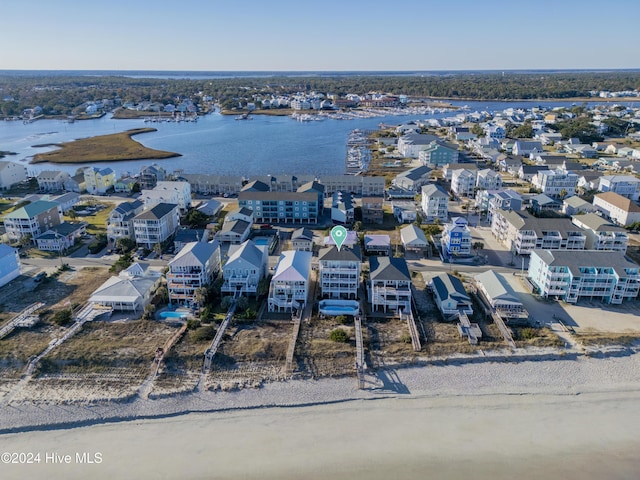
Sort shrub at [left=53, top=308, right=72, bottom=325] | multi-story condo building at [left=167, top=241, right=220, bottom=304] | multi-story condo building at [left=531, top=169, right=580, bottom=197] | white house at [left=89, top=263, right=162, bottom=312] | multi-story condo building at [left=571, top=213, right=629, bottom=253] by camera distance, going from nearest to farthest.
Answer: shrub at [left=53, top=308, right=72, bottom=325] < white house at [left=89, top=263, right=162, bottom=312] < multi-story condo building at [left=167, top=241, right=220, bottom=304] < multi-story condo building at [left=571, top=213, right=629, bottom=253] < multi-story condo building at [left=531, top=169, right=580, bottom=197]

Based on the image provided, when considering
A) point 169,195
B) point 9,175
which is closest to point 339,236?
point 169,195

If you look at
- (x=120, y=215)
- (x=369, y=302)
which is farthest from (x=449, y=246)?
(x=120, y=215)

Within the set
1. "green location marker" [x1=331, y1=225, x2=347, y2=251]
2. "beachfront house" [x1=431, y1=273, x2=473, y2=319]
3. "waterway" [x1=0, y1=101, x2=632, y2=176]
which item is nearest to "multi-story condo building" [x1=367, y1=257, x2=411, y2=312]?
"beachfront house" [x1=431, y1=273, x2=473, y2=319]

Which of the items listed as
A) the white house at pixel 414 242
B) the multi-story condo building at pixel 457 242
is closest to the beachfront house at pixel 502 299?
the multi-story condo building at pixel 457 242

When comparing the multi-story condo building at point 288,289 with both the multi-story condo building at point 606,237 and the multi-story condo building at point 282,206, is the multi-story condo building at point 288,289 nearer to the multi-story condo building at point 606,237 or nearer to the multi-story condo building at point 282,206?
the multi-story condo building at point 282,206

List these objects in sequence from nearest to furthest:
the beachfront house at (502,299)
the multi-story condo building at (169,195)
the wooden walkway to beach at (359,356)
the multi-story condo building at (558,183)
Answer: the wooden walkway to beach at (359,356), the beachfront house at (502,299), the multi-story condo building at (169,195), the multi-story condo building at (558,183)

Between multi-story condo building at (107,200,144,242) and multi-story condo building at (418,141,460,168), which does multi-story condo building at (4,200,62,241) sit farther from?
multi-story condo building at (418,141,460,168)

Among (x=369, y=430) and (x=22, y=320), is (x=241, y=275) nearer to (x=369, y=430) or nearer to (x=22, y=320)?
(x=22, y=320)
